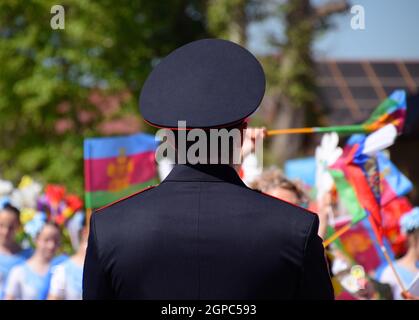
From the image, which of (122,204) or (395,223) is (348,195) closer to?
(395,223)

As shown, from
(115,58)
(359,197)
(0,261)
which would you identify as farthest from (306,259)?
(115,58)

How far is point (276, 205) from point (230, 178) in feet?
0.45

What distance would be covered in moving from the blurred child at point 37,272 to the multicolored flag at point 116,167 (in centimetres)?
110

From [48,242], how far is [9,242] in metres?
0.58

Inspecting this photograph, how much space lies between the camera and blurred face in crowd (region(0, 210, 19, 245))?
226 inches

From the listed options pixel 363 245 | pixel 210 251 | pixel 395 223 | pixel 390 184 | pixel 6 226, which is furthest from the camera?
pixel 363 245

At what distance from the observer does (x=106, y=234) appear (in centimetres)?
191

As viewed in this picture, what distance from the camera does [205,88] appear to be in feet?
6.28

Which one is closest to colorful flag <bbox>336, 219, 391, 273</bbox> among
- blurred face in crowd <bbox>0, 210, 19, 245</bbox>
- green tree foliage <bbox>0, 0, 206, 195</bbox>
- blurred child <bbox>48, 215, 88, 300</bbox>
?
blurred child <bbox>48, 215, 88, 300</bbox>

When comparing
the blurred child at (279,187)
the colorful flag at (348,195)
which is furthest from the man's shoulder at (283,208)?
the colorful flag at (348,195)

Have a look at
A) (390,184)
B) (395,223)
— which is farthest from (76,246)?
(390,184)

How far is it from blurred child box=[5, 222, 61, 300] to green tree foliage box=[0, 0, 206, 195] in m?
6.14

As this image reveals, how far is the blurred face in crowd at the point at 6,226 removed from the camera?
5.75m
